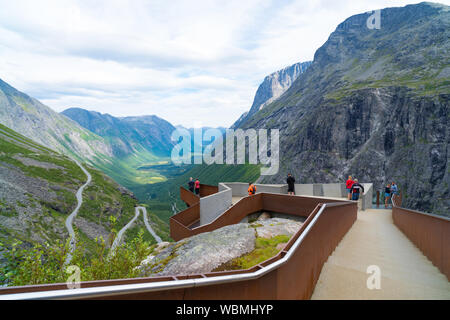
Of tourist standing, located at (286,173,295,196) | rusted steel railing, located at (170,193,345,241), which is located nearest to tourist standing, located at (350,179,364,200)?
tourist standing, located at (286,173,295,196)

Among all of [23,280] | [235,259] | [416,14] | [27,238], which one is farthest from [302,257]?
[416,14]

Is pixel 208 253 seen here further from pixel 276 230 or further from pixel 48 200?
pixel 48 200

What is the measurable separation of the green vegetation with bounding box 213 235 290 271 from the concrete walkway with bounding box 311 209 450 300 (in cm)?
170

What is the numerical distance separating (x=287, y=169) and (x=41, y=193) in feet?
325

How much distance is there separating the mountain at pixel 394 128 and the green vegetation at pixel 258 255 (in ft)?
264

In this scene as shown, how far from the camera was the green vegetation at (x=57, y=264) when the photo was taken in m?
6.56

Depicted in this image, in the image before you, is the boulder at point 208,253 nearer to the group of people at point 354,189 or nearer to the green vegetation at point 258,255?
the green vegetation at point 258,255

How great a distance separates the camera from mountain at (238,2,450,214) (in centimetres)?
8206

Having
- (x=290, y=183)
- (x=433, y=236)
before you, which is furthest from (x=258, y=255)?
(x=290, y=183)

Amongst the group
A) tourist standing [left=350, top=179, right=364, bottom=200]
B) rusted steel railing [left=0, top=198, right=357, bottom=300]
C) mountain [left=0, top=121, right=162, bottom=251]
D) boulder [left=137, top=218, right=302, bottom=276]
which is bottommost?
mountain [left=0, top=121, right=162, bottom=251]

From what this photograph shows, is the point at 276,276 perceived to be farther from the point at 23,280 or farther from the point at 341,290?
the point at 23,280

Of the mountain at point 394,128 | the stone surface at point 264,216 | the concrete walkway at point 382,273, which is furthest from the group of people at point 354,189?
the mountain at point 394,128

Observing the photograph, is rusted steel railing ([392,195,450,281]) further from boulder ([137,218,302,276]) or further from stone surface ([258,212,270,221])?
stone surface ([258,212,270,221])
